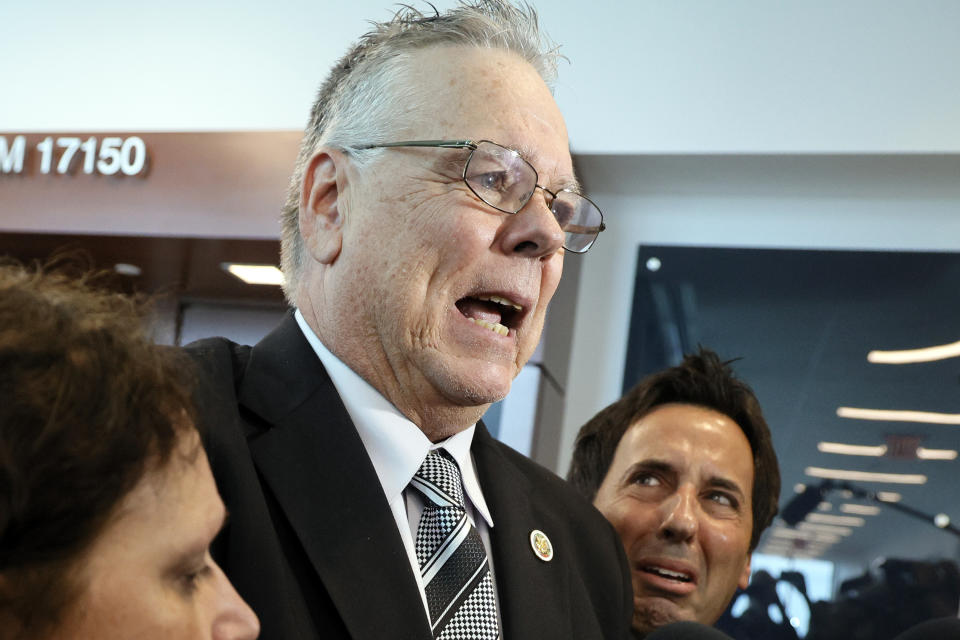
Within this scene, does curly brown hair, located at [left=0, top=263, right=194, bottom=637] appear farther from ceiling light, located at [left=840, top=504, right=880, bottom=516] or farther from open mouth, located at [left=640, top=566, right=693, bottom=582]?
ceiling light, located at [left=840, top=504, right=880, bottom=516]

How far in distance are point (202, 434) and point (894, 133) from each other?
2.26 m

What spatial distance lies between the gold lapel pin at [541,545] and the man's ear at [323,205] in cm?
43

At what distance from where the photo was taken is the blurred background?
9.01 feet

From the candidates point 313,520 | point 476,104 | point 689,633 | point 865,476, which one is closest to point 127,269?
point 865,476

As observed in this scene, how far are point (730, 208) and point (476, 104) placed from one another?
198 centimetres

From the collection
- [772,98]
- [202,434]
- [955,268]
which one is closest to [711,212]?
[772,98]

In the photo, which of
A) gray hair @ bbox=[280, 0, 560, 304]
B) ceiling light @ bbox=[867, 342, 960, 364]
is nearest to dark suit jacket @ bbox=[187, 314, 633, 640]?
gray hair @ bbox=[280, 0, 560, 304]

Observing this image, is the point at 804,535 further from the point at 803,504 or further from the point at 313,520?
the point at 313,520

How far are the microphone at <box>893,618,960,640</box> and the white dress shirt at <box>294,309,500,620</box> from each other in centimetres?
45

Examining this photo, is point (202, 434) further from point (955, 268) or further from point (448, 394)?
point (955, 268)

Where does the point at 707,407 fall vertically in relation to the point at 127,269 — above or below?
above

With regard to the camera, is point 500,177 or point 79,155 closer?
point 500,177

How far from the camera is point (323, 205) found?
1284 mm

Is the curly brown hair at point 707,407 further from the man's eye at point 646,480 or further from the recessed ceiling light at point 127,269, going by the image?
the recessed ceiling light at point 127,269
